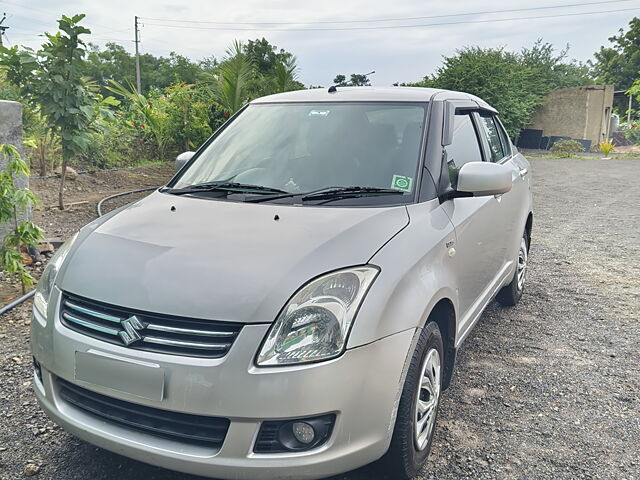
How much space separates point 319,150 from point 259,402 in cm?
167

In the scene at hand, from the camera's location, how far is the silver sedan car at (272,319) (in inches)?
80.4

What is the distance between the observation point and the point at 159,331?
2.11 metres

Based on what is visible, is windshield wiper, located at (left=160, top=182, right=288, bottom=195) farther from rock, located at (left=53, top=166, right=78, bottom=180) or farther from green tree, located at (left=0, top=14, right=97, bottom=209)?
rock, located at (left=53, top=166, right=78, bottom=180)

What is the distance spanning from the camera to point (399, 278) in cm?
230

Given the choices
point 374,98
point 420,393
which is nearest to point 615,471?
point 420,393

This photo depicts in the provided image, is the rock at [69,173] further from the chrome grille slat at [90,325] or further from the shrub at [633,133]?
the shrub at [633,133]

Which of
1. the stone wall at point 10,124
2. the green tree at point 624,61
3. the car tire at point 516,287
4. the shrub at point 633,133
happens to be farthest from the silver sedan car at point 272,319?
the green tree at point 624,61

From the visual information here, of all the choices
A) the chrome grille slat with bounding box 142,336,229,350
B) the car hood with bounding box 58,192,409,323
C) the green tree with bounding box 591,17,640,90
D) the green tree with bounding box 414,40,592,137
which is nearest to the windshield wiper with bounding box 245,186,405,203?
the car hood with bounding box 58,192,409,323

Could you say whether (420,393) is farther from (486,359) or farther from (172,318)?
(486,359)

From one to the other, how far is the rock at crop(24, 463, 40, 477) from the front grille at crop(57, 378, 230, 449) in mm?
604

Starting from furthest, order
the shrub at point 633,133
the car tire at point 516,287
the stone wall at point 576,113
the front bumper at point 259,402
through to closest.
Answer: the shrub at point 633,133 < the stone wall at point 576,113 < the car tire at point 516,287 < the front bumper at point 259,402

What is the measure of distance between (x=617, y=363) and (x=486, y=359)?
0.87 meters

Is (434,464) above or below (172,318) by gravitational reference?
below

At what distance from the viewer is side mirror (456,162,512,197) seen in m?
2.94
